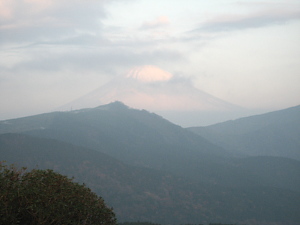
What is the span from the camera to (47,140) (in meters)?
178

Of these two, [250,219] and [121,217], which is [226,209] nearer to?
[250,219]

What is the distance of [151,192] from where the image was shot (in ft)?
517

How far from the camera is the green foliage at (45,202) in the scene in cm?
2112

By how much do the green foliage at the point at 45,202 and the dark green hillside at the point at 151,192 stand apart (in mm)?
110076

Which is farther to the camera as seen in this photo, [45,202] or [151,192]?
[151,192]

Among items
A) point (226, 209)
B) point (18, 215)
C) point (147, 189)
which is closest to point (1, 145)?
point (147, 189)

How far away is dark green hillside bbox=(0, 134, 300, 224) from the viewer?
144 meters

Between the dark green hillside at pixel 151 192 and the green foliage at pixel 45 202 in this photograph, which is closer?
the green foliage at pixel 45 202

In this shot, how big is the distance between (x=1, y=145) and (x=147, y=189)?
6913 centimetres

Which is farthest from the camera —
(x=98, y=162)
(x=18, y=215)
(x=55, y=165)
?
(x=98, y=162)

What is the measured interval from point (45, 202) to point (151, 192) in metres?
139

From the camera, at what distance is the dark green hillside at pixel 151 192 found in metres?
144

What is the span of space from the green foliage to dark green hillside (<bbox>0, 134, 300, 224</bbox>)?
361ft

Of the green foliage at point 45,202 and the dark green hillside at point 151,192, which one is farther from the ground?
the green foliage at point 45,202
